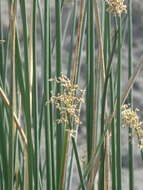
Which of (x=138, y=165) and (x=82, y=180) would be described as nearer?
(x=82, y=180)

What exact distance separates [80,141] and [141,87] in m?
0.38

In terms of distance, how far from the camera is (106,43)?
965 mm

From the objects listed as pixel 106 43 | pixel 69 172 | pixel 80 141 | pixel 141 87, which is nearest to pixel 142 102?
pixel 141 87

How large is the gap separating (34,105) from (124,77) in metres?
1.91

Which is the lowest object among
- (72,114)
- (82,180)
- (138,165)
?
(138,165)

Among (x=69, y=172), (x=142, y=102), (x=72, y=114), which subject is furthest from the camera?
(x=142, y=102)

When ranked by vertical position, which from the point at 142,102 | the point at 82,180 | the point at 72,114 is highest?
the point at 72,114

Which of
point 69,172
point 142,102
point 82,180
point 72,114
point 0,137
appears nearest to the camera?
point 72,114

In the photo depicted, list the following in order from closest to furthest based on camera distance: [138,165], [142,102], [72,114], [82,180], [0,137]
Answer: [72,114], [82,180], [0,137], [138,165], [142,102]

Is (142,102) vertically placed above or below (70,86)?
below

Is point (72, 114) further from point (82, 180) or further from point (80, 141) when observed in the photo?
point (80, 141)

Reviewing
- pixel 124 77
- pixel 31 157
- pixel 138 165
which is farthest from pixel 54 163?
pixel 124 77

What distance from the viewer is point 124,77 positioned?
8.91 feet

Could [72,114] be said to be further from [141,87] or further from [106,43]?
[141,87]
